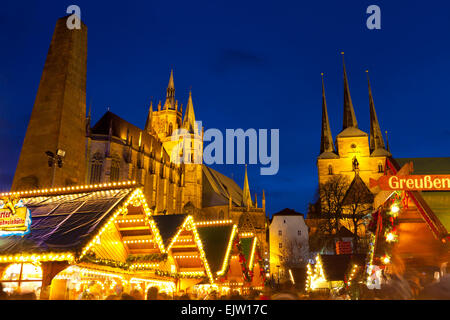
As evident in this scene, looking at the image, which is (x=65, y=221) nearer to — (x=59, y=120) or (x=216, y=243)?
(x=59, y=120)

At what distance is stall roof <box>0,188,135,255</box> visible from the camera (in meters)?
8.73

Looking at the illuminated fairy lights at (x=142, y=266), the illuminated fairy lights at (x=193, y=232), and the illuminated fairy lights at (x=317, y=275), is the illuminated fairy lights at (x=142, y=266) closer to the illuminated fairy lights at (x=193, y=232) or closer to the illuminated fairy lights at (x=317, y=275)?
Result: the illuminated fairy lights at (x=193, y=232)

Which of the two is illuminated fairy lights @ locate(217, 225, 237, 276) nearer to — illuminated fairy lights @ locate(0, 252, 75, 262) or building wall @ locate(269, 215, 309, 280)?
illuminated fairy lights @ locate(0, 252, 75, 262)

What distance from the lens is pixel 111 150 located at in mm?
55500

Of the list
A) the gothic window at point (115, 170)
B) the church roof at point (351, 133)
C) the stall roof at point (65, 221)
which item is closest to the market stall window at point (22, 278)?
the stall roof at point (65, 221)

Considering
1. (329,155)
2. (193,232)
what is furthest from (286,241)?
(193,232)

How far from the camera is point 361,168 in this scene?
207 ft

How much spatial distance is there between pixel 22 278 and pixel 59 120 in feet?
28.6

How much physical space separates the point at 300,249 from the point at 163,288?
151ft

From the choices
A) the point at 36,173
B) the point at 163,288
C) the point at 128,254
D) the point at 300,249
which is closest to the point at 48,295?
the point at 128,254

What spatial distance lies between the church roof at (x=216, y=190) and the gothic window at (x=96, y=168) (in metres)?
28.0

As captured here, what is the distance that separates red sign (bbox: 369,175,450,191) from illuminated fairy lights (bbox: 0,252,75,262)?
7484mm

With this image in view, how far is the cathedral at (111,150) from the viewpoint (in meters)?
16.9

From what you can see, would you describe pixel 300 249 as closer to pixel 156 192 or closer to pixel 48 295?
pixel 156 192
